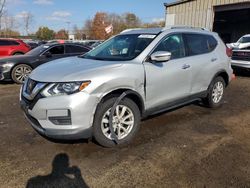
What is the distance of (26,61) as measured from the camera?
920 cm

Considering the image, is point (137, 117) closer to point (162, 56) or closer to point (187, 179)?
point (162, 56)

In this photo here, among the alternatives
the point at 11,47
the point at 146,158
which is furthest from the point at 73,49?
the point at 146,158

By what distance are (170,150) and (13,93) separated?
5463 millimetres

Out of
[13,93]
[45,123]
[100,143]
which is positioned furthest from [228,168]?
[13,93]

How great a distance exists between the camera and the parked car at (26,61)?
29.5 ft

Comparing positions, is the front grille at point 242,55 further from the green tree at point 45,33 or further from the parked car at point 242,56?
the green tree at point 45,33

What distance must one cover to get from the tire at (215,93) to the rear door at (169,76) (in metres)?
0.95

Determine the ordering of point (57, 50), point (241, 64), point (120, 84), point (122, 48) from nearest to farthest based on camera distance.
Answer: point (120, 84) < point (122, 48) < point (57, 50) < point (241, 64)

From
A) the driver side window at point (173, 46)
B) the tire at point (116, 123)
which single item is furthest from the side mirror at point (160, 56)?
the tire at point (116, 123)

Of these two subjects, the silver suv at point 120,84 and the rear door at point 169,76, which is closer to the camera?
the silver suv at point 120,84

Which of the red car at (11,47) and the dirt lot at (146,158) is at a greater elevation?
the red car at (11,47)

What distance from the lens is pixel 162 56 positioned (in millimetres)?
4105

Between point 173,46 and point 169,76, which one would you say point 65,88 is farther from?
point 173,46

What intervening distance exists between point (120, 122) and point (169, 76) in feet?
3.91
